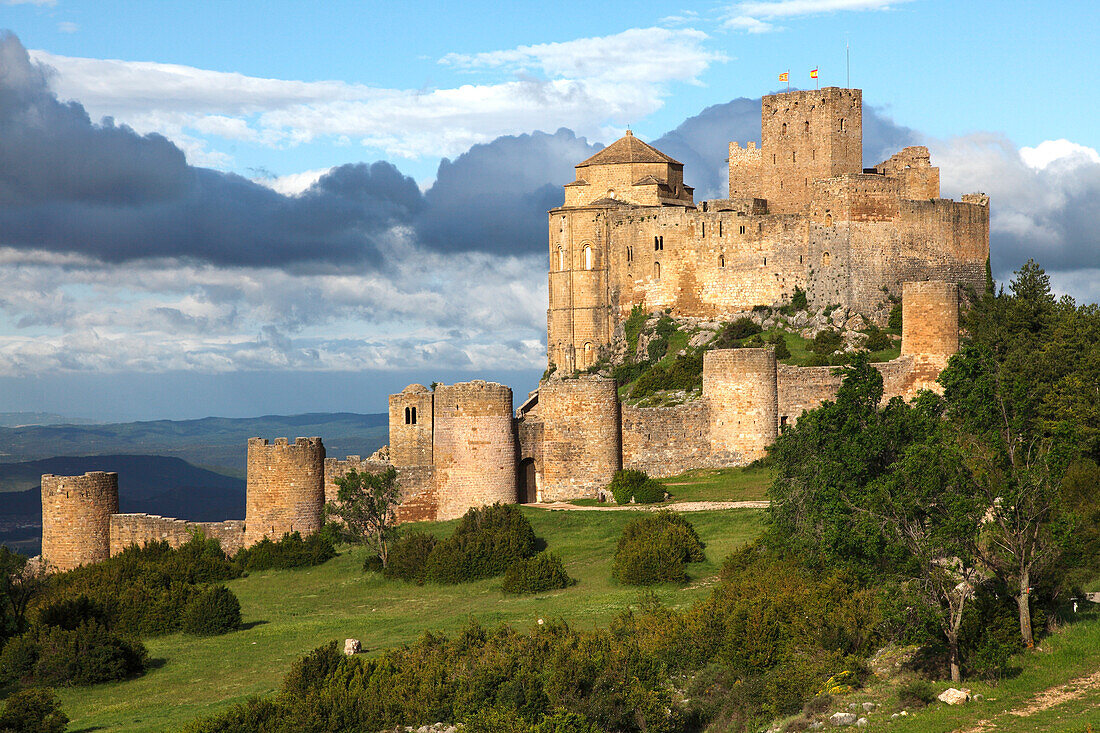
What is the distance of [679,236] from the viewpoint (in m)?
63.8

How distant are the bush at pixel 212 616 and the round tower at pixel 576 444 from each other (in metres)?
12.3

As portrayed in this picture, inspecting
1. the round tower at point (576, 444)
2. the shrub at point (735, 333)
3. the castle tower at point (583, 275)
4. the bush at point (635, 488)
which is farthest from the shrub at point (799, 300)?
the round tower at point (576, 444)

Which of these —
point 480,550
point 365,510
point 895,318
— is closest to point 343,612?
point 480,550

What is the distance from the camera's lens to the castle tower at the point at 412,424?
41.8 metres

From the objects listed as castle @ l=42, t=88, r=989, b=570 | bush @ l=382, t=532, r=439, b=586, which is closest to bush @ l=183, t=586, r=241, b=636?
bush @ l=382, t=532, r=439, b=586

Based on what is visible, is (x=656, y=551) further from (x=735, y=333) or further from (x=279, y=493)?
(x=735, y=333)

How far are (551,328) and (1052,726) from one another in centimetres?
4932

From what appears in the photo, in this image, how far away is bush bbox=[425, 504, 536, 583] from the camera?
32.2 meters

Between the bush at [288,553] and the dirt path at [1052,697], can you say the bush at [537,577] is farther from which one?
the dirt path at [1052,697]

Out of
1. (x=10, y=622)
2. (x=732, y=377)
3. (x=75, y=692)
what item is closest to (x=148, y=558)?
(x=10, y=622)

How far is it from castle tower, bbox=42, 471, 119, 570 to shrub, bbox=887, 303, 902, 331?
33.8 metres

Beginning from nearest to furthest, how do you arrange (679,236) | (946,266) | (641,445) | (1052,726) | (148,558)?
(1052,726) → (148,558) → (641,445) → (946,266) → (679,236)

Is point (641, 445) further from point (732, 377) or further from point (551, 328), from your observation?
point (551, 328)

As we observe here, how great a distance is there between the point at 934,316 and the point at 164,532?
24768 mm
